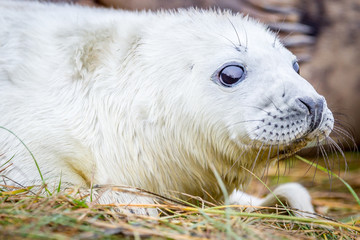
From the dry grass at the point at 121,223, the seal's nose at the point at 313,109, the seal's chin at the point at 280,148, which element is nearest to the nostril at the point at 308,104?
the seal's nose at the point at 313,109

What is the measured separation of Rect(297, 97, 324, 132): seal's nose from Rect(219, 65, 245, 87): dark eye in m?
0.34

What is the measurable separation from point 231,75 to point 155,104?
0.42m

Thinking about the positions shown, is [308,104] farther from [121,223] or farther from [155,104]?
[121,223]

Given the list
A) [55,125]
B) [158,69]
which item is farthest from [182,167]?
[55,125]

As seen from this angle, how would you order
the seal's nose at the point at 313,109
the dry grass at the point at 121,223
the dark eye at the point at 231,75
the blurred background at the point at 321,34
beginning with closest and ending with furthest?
the dry grass at the point at 121,223, the seal's nose at the point at 313,109, the dark eye at the point at 231,75, the blurred background at the point at 321,34

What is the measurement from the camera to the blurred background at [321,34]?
4121mm

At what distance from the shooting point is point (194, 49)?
2449 mm

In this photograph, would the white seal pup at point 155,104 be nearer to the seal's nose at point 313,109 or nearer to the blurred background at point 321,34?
the seal's nose at point 313,109

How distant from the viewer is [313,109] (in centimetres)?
216

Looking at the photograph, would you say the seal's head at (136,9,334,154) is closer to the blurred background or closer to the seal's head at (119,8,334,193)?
the seal's head at (119,8,334,193)

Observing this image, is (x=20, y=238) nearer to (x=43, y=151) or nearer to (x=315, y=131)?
(x=43, y=151)

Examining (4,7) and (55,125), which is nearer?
(55,125)

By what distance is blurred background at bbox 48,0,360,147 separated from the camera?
412cm

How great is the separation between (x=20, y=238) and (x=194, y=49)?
1.42 metres
